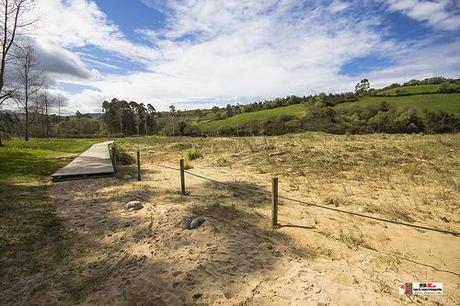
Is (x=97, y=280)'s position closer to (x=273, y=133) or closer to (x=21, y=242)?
(x=21, y=242)

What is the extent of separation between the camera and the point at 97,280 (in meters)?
5.00

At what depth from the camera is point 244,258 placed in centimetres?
532

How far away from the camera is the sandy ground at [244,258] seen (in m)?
4.39

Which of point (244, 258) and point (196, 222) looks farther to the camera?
point (196, 222)

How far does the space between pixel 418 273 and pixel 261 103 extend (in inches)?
2894

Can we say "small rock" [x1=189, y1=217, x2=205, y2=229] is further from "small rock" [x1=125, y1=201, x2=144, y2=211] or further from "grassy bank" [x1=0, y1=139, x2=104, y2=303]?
"grassy bank" [x1=0, y1=139, x2=104, y2=303]

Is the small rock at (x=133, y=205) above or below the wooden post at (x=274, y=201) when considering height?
below

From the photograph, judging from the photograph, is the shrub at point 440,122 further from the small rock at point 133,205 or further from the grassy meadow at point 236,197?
the small rock at point 133,205

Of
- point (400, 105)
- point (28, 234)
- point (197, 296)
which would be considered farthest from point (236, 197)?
point (400, 105)

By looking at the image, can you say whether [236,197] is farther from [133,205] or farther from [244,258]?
[244,258]

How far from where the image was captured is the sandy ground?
439 cm

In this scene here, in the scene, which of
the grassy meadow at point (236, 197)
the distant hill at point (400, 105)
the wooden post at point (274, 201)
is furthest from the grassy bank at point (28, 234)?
the distant hill at point (400, 105)

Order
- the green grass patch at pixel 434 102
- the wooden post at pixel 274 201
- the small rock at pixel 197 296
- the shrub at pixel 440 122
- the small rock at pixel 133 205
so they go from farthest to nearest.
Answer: the green grass patch at pixel 434 102 < the shrub at pixel 440 122 < the small rock at pixel 133 205 < the wooden post at pixel 274 201 < the small rock at pixel 197 296

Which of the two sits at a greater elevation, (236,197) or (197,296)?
(236,197)
